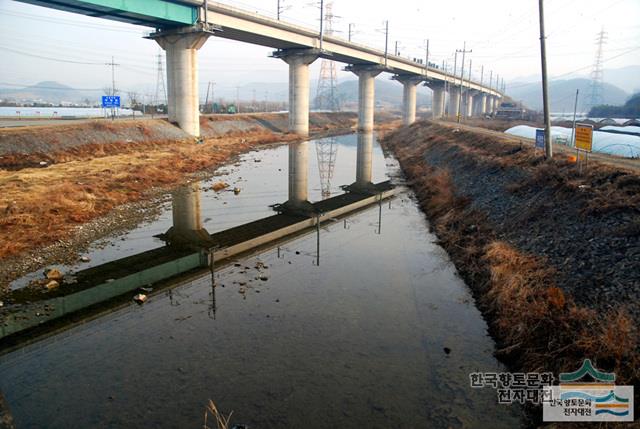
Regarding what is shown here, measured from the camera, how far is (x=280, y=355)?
1052cm

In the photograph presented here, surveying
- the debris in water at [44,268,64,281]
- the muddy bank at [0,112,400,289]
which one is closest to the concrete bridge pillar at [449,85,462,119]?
the muddy bank at [0,112,400,289]

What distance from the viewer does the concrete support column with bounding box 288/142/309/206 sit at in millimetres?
28766

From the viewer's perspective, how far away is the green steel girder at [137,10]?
132 feet

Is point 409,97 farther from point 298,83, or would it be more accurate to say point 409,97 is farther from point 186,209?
point 186,209

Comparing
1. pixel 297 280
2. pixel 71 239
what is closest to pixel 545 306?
pixel 297 280

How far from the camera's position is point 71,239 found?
59.2ft

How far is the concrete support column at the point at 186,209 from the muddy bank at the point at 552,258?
36.9 ft

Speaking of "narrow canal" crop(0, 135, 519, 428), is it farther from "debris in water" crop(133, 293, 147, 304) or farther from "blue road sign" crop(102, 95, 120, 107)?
"blue road sign" crop(102, 95, 120, 107)

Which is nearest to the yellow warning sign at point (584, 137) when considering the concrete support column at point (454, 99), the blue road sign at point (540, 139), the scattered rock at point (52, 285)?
the blue road sign at point (540, 139)

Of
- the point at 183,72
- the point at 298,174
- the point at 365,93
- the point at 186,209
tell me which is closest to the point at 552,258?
the point at 186,209

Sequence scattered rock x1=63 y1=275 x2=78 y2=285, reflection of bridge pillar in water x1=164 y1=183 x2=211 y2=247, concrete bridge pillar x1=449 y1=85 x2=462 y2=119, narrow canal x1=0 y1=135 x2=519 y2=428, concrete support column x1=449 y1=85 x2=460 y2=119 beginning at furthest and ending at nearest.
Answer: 1. concrete bridge pillar x1=449 y1=85 x2=462 y2=119
2. concrete support column x1=449 y1=85 x2=460 y2=119
3. reflection of bridge pillar in water x1=164 y1=183 x2=211 y2=247
4. scattered rock x1=63 y1=275 x2=78 y2=285
5. narrow canal x1=0 y1=135 x2=519 y2=428

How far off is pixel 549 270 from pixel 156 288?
1128 cm

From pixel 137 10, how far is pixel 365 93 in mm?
60565

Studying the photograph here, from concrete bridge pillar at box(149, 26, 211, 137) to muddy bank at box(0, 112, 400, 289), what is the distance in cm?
215
